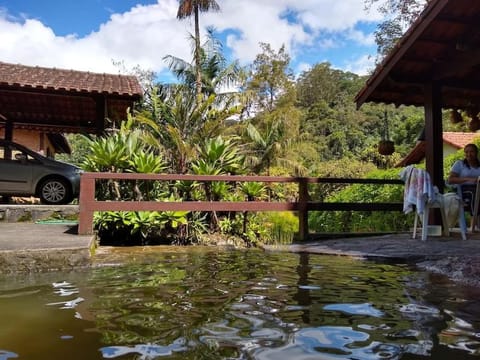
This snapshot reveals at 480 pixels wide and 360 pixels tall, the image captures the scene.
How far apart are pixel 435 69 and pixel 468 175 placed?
1796 mm

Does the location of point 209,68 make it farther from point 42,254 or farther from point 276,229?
point 42,254

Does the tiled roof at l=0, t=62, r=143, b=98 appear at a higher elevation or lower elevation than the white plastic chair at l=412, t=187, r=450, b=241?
higher

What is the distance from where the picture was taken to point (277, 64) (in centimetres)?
3056

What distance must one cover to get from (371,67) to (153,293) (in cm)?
2114

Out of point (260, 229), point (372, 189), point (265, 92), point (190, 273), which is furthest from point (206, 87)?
point (190, 273)

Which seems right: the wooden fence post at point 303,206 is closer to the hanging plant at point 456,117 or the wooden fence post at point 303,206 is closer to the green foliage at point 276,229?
the green foliage at point 276,229

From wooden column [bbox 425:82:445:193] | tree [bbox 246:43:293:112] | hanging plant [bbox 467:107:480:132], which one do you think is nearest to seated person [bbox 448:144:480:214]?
wooden column [bbox 425:82:445:193]

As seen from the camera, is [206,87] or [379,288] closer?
[379,288]

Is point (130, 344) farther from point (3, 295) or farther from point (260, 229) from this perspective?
point (260, 229)

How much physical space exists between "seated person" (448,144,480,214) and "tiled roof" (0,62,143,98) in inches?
277

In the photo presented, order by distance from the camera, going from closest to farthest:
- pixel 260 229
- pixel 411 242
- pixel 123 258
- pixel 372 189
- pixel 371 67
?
pixel 123 258 < pixel 411 242 < pixel 260 229 < pixel 372 189 < pixel 371 67

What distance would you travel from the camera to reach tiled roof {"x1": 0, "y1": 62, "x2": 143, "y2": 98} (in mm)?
10367

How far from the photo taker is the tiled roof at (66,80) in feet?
34.0

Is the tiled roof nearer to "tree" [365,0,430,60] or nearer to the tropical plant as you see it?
the tropical plant
